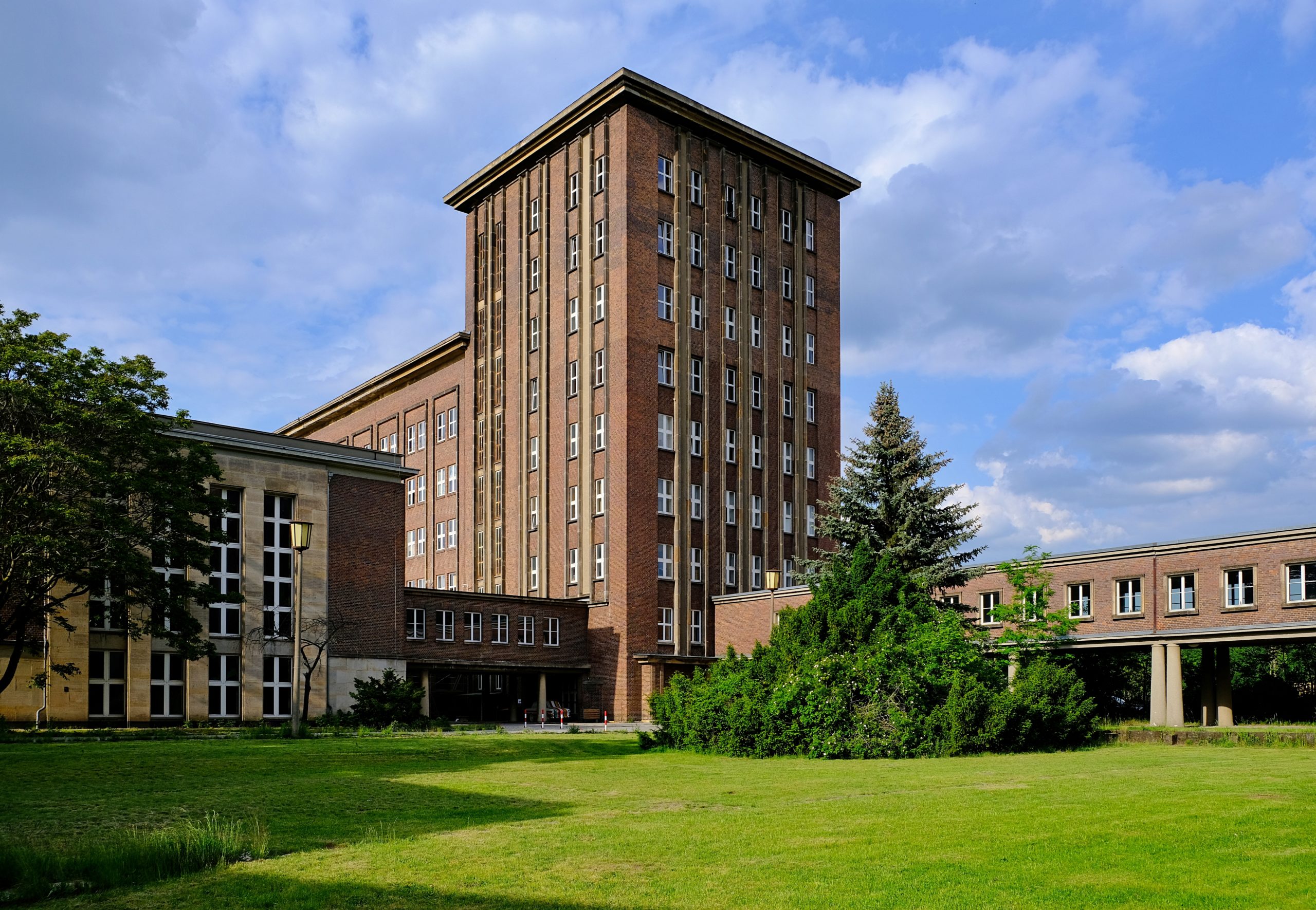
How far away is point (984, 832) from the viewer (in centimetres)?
1195

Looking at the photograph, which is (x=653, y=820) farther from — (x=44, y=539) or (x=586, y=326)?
(x=586, y=326)

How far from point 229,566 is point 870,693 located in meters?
30.2

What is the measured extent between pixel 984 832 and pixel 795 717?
14208mm

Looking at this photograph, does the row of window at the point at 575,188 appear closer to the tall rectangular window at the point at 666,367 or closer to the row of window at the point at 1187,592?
the tall rectangular window at the point at 666,367

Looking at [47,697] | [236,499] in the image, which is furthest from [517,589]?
[47,697]

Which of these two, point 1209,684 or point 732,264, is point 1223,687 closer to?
point 1209,684

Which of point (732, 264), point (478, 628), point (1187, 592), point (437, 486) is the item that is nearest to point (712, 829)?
point (1187, 592)

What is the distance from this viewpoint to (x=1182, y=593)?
150ft

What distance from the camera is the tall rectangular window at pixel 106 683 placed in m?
42.1

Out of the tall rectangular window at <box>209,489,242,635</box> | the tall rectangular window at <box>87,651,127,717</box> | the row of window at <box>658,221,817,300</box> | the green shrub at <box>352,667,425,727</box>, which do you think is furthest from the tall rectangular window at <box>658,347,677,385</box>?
the tall rectangular window at <box>87,651,127,717</box>

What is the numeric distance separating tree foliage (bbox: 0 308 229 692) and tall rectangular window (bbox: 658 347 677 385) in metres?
26.8

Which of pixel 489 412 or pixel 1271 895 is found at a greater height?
pixel 489 412

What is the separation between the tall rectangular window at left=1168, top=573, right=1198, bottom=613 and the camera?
149 ft

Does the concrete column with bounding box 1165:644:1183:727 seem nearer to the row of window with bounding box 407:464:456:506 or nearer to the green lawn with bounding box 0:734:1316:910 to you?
the green lawn with bounding box 0:734:1316:910
